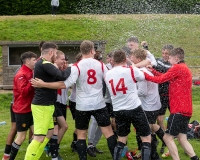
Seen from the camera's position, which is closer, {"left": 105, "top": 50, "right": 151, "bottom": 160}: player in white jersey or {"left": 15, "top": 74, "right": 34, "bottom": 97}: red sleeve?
{"left": 105, "top": 50, "right": 151, "bottom": 160}: player in white jersey

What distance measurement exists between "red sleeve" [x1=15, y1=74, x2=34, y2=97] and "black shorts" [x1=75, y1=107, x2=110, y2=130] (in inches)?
33.2

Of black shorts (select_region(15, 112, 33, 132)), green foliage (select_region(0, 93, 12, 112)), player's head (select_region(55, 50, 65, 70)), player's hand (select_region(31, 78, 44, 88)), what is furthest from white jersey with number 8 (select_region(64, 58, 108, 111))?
green foliage (select_region(0, 93, 12, 112))

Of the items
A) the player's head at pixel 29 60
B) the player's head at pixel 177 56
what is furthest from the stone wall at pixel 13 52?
the player's head at pixel 177 56

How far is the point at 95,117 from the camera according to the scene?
7535 mm

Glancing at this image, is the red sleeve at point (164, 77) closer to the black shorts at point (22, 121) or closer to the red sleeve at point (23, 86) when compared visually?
the red sleeve at point (23, 86)

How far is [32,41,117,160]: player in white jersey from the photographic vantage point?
7.37 metres

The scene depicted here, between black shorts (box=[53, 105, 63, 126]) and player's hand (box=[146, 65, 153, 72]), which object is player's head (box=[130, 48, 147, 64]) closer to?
player's hand (box=[146, 65, 153, 72])

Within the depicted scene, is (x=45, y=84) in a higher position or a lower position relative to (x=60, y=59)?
lower

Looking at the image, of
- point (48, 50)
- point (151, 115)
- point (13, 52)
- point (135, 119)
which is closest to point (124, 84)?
point (135, 119)

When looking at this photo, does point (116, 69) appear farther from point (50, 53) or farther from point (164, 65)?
point (164, 65)

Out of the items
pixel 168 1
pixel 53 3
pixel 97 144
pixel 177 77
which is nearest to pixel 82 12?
pixel 53 3

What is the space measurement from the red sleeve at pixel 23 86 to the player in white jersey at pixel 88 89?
363 mm

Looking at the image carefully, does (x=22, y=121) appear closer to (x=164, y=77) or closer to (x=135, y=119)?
(x=135, y=119)

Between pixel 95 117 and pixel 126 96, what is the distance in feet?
2.13
